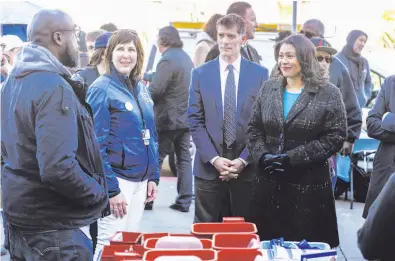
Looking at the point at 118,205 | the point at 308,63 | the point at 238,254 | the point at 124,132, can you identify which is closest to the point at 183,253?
the point at 238,254

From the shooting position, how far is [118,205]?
4.09 metres

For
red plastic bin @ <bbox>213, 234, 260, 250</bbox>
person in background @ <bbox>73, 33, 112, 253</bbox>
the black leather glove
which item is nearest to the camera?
red plastic bin @ <bbox>213, 234, 260, 250</bbox>

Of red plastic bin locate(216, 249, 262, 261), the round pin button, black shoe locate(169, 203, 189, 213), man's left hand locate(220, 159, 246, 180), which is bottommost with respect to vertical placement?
black shoe locate(169, 203, 189, 213)

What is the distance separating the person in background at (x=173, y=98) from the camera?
22.9 ft

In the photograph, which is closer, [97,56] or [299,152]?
[299,152]

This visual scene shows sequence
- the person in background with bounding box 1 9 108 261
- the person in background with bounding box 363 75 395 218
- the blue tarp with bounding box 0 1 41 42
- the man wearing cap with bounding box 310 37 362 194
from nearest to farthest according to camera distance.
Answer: the person in background with bounding box 1 9 108 261 < the person in background with bounding box 363 75 395 218 < the man wearing cap with bounding box 310 37 362 194 < the blue tarp with bounding box 0 1 41 42

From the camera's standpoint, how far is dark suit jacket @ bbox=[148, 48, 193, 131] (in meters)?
6.98

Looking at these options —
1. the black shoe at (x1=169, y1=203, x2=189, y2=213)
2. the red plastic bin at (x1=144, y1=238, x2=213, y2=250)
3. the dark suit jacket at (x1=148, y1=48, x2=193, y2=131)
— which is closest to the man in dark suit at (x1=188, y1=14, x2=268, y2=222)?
the red plastic bin at (x1=144, y1=238, x2=213, y2=250)

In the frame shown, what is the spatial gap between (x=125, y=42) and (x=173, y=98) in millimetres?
2798

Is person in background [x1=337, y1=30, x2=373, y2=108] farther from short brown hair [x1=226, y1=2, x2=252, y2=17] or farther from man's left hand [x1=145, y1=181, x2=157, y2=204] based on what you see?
man's left hand [x1=145, y1=181, x2=157, y2=204]

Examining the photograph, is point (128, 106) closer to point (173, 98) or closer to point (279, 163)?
point (279, 163)

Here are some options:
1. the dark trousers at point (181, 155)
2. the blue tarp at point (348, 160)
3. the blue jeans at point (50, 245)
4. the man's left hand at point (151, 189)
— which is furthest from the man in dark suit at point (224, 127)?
the blue tarp at point (348, 160)

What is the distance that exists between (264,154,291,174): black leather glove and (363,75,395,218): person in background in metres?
1.21

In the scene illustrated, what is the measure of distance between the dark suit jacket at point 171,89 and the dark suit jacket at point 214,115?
227 centimetres
